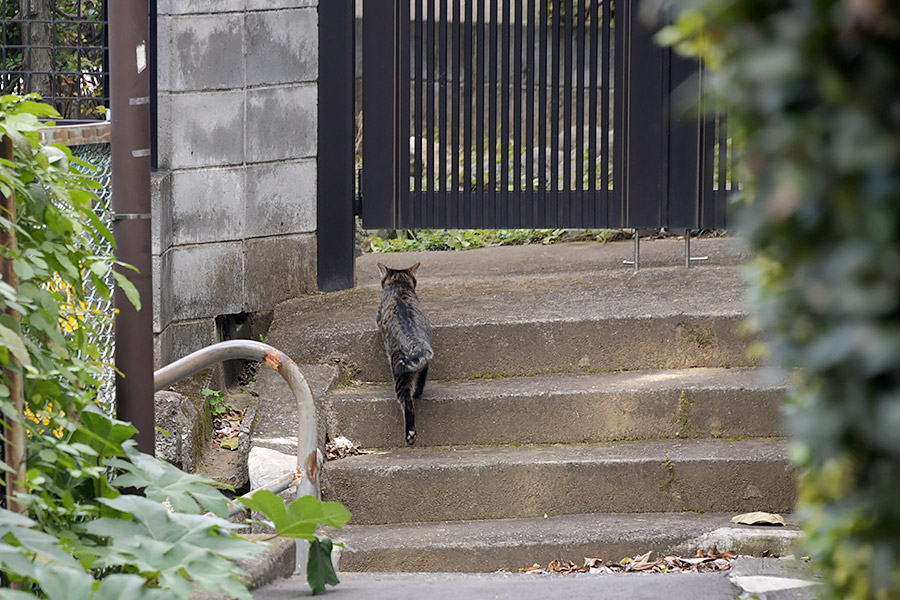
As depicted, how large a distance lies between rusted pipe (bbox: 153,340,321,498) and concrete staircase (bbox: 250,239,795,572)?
998mm

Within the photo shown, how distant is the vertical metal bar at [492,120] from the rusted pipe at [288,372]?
3423mm

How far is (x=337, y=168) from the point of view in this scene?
681 cm

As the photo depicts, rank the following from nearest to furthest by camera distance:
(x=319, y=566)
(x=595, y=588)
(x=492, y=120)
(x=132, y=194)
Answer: (x=132, y=194) → (x=319, y=566) → (x=595, y=588) → (x=492, y=120)

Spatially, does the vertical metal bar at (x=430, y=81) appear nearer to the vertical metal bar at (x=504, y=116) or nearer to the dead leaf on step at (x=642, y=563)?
the vertical metal bar at (x=504, y=116)

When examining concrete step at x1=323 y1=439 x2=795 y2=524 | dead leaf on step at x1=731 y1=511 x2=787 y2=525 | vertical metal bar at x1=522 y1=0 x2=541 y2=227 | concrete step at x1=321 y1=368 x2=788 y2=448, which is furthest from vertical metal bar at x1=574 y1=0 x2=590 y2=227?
dead leaf on step at x1=731 y1=511 x2=787 y2=525

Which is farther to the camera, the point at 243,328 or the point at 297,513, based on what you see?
the point at 243,328

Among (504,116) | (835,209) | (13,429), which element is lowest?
(13,429)

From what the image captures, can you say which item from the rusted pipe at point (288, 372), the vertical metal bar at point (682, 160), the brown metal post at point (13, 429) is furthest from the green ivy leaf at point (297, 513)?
the vertical metal bar at point (682, 160)

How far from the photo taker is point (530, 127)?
22.7 ft

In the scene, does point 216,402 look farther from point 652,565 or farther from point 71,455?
point 71,455

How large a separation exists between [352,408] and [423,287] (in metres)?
1.80

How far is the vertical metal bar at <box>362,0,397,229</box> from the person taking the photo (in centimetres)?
677

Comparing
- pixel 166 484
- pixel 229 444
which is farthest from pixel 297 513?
pixel 229 444

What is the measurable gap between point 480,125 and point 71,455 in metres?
4.74
